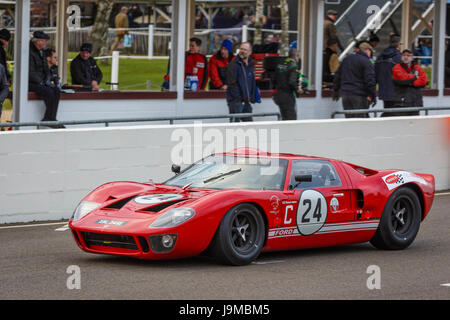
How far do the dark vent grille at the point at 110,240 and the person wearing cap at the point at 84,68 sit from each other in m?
A: 8.99

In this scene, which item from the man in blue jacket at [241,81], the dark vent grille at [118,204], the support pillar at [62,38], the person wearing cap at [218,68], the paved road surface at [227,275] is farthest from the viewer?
the person wearing cap at [218,68]

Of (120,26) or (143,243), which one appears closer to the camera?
(143,243)

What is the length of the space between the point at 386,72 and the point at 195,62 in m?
4.00

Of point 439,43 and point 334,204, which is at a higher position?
point 439,43

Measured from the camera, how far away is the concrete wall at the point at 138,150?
42.4ft

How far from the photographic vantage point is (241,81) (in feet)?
60.2

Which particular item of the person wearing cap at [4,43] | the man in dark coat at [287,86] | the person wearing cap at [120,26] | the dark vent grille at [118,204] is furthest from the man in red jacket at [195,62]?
the dark vent grille at [118,204]

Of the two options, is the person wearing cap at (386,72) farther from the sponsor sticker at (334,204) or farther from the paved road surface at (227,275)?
the sponsor sticker at (334,204)

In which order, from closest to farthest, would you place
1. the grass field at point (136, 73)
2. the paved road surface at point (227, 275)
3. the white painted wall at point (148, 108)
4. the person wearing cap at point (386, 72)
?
the paved road surface at point (227, 275), the white painted wall at point (148, 108), the grass field at point (136, 73), the person wearing cap at point (386, 72)

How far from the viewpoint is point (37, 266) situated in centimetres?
952

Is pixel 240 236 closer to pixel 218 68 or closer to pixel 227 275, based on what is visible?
pixel 227 275

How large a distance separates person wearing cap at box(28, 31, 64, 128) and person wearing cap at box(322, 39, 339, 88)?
6.88 meters

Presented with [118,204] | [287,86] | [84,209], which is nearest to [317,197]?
[118,204]

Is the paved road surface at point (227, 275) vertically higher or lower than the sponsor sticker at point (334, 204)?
lower
